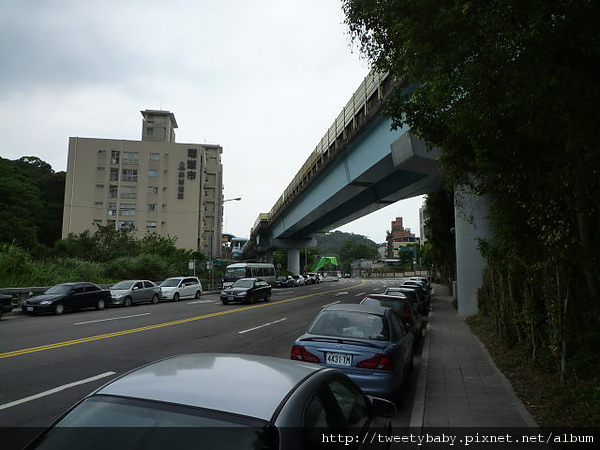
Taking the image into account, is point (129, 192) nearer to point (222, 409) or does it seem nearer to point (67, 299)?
point (67, 299)

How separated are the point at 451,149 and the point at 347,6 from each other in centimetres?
305

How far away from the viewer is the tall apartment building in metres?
71.9

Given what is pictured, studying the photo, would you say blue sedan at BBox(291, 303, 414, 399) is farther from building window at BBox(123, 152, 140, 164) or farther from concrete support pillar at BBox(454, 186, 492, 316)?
building window at BBox(123, 152, 140, 164)

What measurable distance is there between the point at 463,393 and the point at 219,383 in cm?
585

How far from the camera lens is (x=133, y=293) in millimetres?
24734

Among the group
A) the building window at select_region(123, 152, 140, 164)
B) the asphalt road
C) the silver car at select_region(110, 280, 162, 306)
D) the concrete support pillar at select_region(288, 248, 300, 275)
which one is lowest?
the asphalt road

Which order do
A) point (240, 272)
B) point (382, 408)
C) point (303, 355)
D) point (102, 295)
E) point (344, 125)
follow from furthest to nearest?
1. point (240, 272)
2. point (102, 295)
3. point (344, 125)
4. point (303, 355)
5. point (382, 408)

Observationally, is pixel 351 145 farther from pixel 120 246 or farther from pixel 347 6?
pixel 120 246

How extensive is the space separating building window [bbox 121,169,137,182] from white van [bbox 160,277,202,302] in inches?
1936

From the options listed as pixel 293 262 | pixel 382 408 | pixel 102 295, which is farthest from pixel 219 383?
pixel 293 262

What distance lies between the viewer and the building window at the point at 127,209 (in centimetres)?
7381

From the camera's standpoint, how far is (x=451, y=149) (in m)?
7.24

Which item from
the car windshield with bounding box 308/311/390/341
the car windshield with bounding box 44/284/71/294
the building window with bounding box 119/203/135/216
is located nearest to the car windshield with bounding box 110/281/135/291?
the car windshield with bounding box 44/284/71/294

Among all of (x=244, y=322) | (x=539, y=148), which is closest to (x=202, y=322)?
(x=244, y=322)
